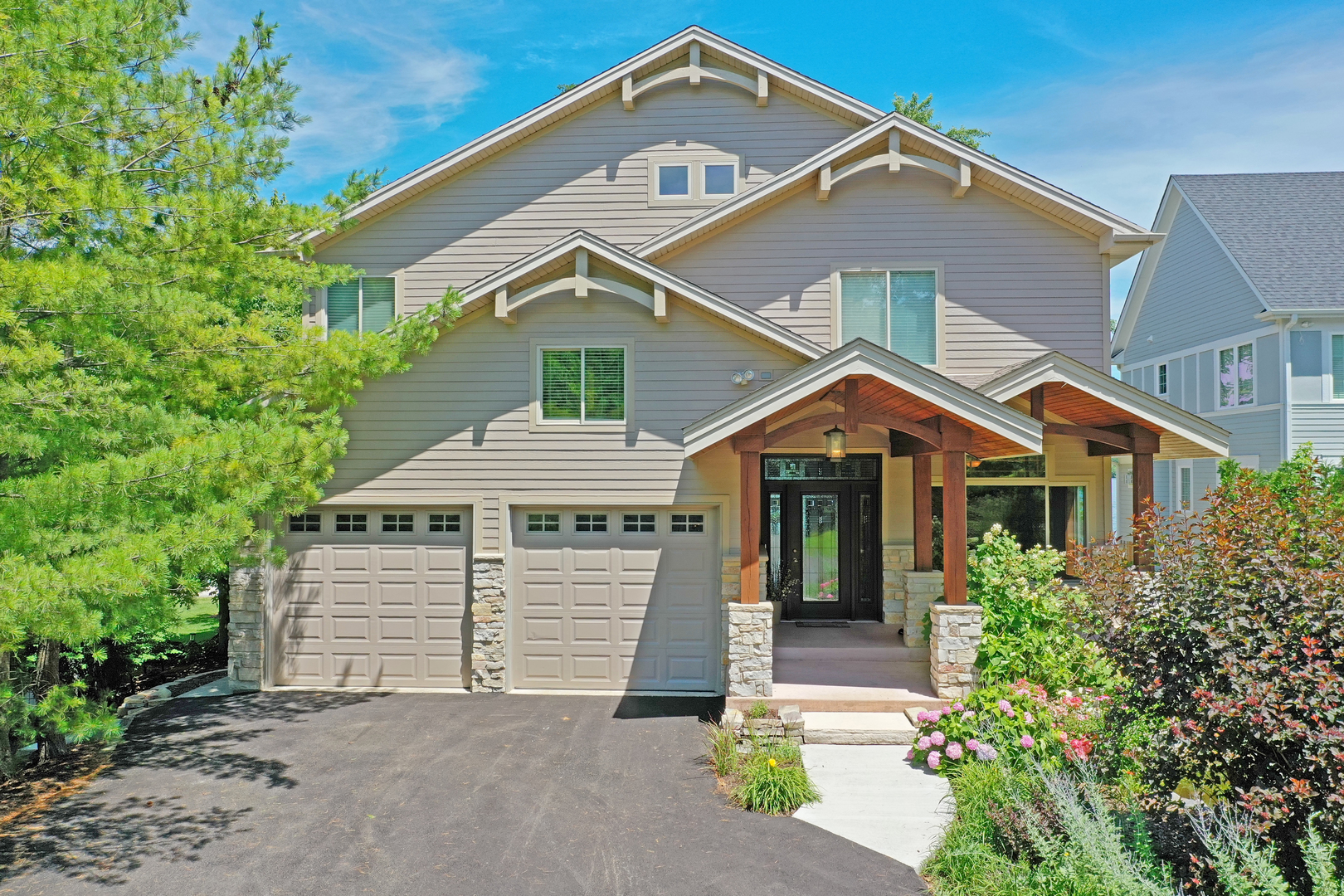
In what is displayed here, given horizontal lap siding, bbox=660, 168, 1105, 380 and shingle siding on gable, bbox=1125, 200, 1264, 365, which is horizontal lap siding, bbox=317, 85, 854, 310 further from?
shingle siding on gable, bbox=1125, 200, 1264, 365

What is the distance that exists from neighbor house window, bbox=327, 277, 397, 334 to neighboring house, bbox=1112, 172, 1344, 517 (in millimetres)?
16570

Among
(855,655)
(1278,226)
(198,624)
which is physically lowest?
(198,624)

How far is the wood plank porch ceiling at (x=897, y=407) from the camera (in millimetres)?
8023

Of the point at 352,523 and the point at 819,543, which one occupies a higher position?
the point at 352,523

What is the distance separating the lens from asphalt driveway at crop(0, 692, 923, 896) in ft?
17.2

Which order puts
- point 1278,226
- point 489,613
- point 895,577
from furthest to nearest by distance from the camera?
1. point 1278,226
2. point 895,577
3. point 489,613

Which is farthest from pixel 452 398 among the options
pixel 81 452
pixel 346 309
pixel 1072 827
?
pixel 1072 827

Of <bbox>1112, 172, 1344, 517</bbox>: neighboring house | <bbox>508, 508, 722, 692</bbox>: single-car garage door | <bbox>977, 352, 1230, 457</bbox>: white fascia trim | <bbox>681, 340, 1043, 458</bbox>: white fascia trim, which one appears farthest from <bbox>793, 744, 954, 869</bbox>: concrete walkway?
<bbox>1112, 172, 1344, 517</bbox>: neighboring house

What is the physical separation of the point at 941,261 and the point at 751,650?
5.89 meters

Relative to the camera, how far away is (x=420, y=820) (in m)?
6.14

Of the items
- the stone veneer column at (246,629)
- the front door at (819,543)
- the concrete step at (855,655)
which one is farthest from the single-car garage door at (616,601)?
the stone veneer column at (246,629)

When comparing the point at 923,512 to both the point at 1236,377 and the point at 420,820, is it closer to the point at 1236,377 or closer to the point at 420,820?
the point at 420,820

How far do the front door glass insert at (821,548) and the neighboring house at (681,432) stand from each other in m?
0.03

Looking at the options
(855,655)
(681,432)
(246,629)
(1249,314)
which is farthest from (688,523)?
(1249,314)
